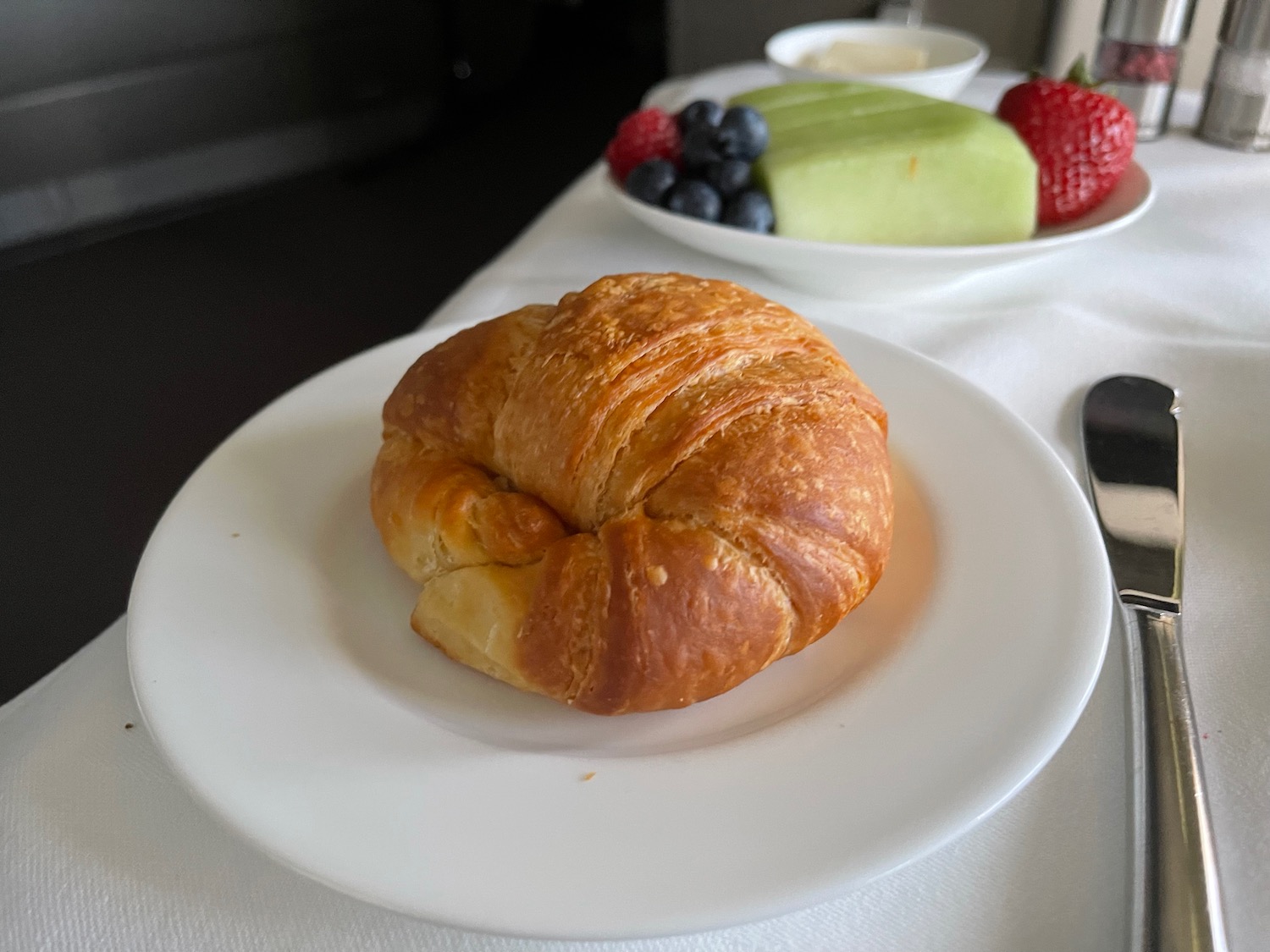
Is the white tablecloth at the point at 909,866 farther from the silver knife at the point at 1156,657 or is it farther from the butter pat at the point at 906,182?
the butter pat at the point at 906,182

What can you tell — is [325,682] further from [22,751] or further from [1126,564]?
[1126,564]

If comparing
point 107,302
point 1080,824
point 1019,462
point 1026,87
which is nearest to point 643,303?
point 1019,462

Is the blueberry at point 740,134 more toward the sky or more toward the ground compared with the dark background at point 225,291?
more toward the sky

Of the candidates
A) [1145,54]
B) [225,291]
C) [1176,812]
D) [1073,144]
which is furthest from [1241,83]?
[225,291]

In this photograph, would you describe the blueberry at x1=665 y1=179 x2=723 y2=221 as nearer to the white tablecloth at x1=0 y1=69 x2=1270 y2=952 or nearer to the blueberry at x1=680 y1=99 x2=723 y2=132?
the blueberry at x1=680 y1=99 x2=723 y2=132

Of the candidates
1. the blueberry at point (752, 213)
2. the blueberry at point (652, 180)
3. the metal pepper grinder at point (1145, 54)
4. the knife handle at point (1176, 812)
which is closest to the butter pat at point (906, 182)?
the blueberry at point (752, 213)
